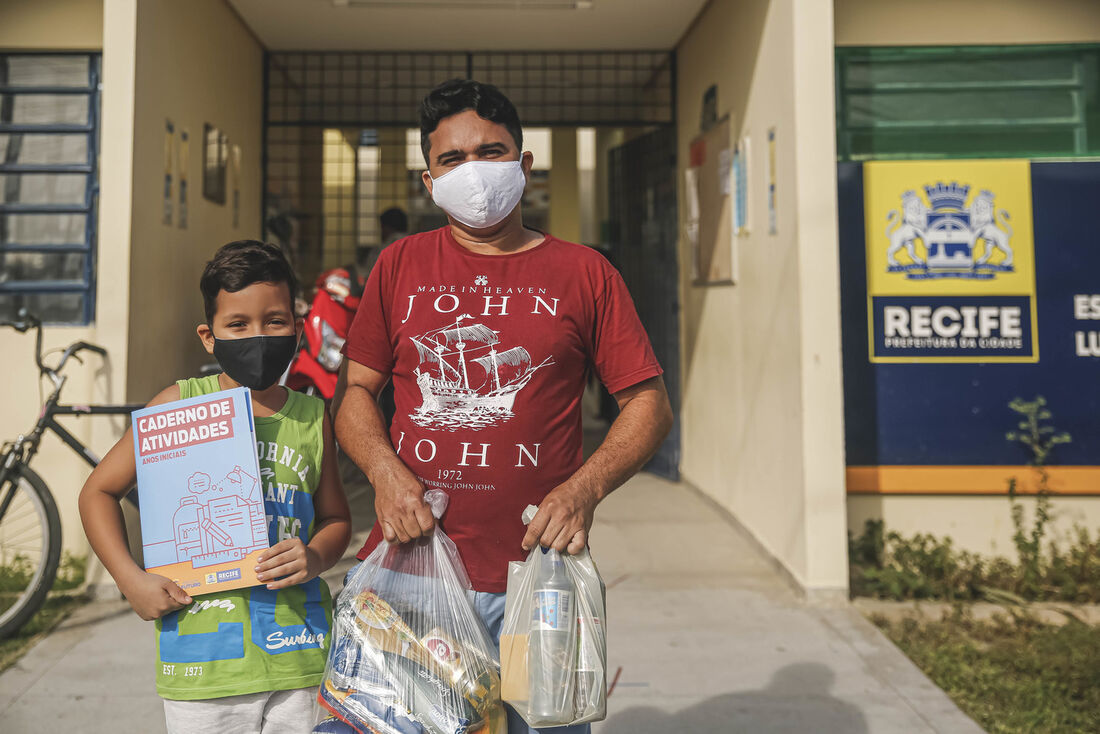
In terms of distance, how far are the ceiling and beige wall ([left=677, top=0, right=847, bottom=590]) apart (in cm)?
59

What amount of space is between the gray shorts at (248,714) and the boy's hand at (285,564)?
0.73ft

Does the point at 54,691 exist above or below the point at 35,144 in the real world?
below

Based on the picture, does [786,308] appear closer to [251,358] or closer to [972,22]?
[972,22]

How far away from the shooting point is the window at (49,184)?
14.9ft

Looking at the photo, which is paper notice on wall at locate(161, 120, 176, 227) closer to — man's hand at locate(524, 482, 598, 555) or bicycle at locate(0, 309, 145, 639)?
bicycle at locate(0, 309, 145, 639)

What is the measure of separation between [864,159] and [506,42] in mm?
2806

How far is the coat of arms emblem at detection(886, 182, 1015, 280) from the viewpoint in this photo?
452 cm

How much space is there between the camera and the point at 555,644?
1542mm

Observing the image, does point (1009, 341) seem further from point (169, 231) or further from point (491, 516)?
point (169, 231)

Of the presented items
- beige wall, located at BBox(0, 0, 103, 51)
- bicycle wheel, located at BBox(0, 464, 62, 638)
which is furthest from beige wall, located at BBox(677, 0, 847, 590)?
beige wall, located at BBox(0, 0, 103, 51)

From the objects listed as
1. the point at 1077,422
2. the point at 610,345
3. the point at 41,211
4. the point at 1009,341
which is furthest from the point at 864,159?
the point at 41,211

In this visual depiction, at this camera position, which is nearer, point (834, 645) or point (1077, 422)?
point (834, 645)

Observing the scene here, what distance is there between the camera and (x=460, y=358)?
1.69 meters

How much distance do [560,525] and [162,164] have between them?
145 inches
